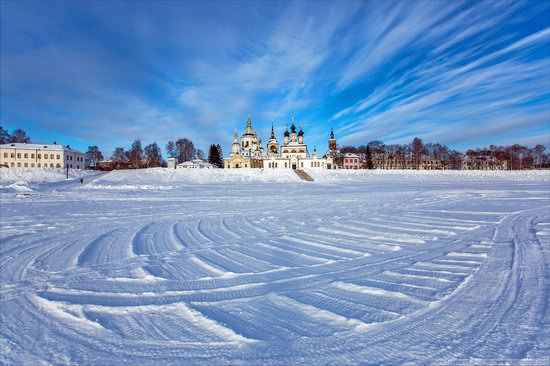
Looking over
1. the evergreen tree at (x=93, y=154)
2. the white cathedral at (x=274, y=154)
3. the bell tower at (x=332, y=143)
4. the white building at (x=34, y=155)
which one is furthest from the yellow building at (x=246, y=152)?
the evergreen tree at (x=93, y=154)

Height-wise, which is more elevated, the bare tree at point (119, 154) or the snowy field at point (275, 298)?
the bare tree at point (119, 154)

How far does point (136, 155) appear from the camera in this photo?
314 feet

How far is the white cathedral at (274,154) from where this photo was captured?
82750 mm

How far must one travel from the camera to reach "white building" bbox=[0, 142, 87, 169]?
8094 centimetres

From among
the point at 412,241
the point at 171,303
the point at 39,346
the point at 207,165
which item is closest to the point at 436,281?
the point at 412,241

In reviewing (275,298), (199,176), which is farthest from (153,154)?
(275,298)

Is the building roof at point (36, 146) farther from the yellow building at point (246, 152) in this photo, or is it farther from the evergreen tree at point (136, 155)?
the yellow building at point (246, 152)

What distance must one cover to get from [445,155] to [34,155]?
148 metres

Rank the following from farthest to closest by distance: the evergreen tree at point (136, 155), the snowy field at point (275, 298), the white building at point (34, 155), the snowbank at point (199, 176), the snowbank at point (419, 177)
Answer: the evergreen tree at point (136, 155) → the white building at point (34, 155) → the snowbank at point (199, 176) → the snowbank at point (419, 177) → the snowy field at point (275, 298)

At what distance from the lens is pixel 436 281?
14.0 ft

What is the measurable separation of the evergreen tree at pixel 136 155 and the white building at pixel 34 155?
17.9m

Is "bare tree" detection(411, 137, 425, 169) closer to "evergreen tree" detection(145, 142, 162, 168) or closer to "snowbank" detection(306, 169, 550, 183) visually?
"snowbank" detection(306, 169, 550, 183)

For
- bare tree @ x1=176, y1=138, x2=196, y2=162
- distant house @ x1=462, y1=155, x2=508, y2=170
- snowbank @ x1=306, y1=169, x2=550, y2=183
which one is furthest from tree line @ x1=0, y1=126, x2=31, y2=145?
distant house @ x1=462, y1=155, x2=508, y2=170

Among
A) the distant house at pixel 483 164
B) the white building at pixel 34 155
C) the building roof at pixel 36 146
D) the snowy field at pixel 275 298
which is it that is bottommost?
the snowy field at pixel 275 298
